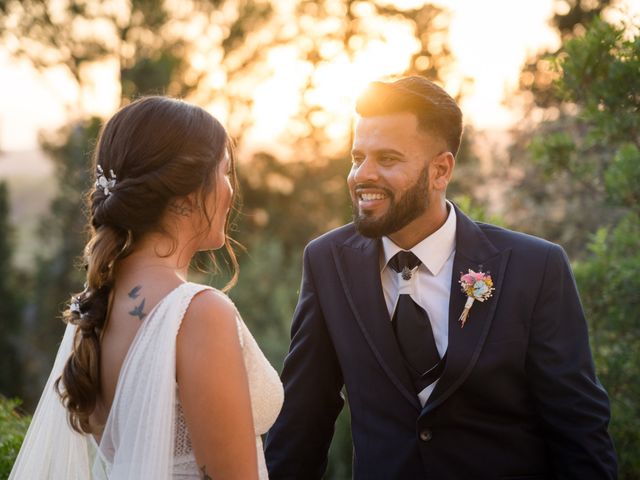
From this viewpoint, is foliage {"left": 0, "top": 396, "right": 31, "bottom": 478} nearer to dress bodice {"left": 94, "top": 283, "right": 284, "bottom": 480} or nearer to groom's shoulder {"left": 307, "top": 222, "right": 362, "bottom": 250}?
dress bodice {"left": 94, "top": 283, "right": 284, "bottom": 480}

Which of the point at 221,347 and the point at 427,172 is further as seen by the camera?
the point at 427,172

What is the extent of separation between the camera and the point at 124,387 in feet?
7.48

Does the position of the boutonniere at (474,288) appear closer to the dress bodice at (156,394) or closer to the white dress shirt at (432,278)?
the white dress shirt at (432,278)

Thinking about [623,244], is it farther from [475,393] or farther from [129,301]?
[129,301]

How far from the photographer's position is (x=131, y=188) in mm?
2297

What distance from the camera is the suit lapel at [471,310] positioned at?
2.89 m

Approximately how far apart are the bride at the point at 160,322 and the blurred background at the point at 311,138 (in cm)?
118

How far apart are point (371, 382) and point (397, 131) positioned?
995 millimetres

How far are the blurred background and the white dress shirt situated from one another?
109 centimetres

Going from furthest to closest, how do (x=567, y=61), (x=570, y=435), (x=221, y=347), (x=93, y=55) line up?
(x=93, y=55), (x=567, y=61), (x=570, y=435), (x=221, y=347)

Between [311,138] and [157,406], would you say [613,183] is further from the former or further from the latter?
[311,138]

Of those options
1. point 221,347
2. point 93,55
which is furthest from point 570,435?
point 93,55

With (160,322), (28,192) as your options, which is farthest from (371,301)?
(28,192)

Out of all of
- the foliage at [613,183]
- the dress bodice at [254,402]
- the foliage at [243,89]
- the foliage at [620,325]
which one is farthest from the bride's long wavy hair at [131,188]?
the foliage at [243,89]
